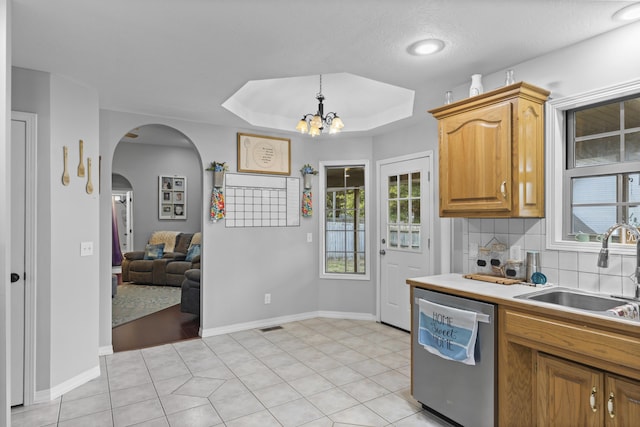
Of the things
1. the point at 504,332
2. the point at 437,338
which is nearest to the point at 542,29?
the point at 504,332

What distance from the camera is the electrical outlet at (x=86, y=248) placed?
304 centimetres

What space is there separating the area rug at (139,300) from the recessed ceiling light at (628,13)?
17.4ft

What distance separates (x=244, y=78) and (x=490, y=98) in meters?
1.75

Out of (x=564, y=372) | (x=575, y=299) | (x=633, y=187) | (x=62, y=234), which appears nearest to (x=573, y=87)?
(x=633, y=187)

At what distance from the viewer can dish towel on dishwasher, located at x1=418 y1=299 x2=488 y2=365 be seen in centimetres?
218

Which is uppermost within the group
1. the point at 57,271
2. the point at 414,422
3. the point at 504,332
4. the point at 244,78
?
the point at 244,78

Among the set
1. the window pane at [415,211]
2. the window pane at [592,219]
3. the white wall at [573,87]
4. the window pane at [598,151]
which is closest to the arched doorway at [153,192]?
the window pane at [415,211]

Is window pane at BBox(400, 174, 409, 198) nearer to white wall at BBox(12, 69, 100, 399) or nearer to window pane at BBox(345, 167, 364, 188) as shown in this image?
window pane at BBox(345, 167, 364, 188)

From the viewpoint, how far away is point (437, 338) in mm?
2379

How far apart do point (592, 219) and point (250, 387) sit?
264 cm

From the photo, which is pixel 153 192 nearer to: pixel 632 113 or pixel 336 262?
pixel 336 262

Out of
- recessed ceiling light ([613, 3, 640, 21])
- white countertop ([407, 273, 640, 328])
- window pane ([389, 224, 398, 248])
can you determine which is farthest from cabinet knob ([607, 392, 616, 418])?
window pane ([389, 224, 398, 248])

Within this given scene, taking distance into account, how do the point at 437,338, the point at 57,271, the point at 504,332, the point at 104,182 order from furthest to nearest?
the point at 104,182
the point at 57,271
the point at 437,338
the point at 504,332

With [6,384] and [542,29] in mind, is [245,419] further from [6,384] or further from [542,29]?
[542,29]
